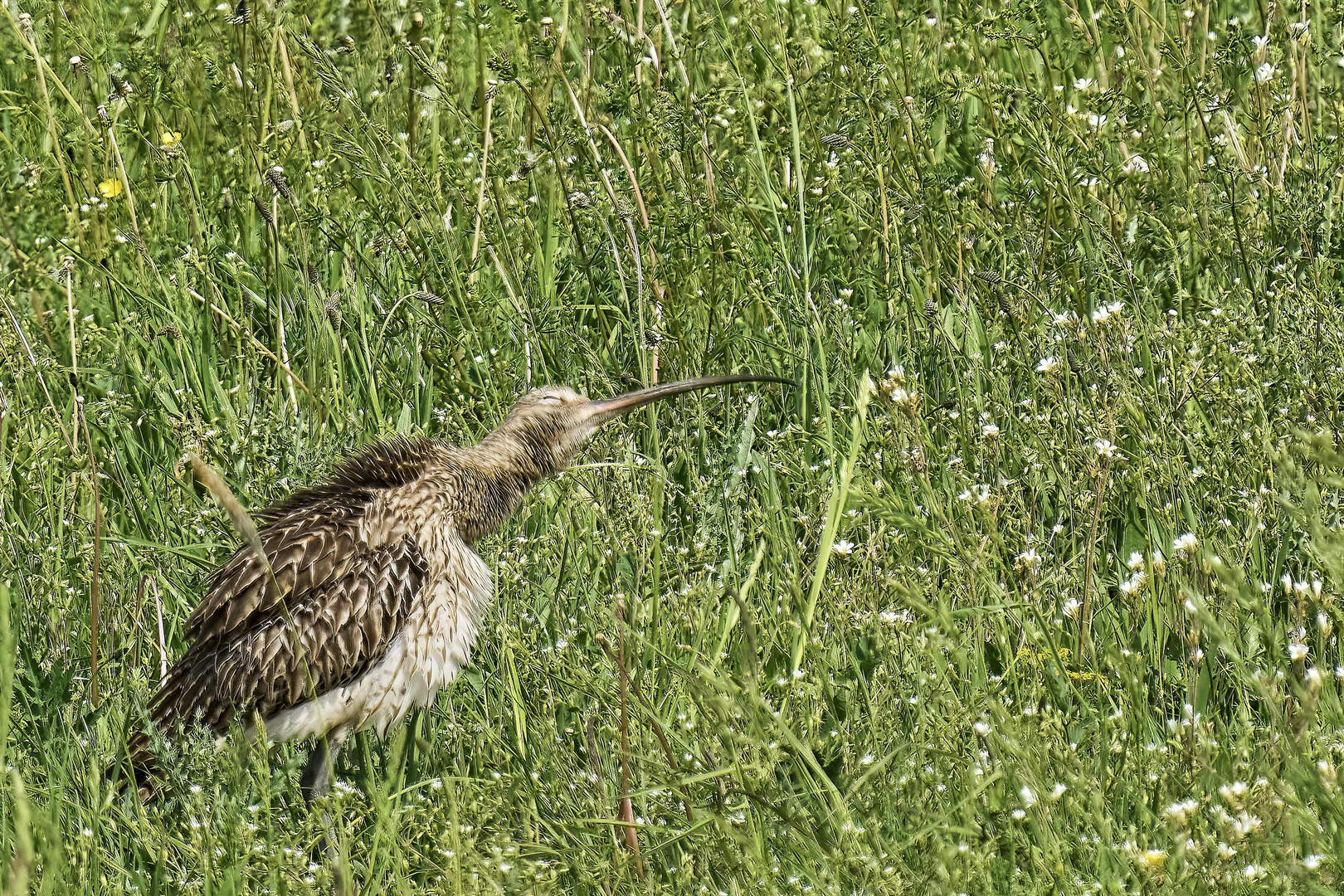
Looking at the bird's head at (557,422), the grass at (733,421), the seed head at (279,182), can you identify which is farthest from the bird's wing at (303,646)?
the seed head at (279,182)

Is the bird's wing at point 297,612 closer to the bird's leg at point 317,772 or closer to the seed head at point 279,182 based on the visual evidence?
the bird's leg at point 317,772

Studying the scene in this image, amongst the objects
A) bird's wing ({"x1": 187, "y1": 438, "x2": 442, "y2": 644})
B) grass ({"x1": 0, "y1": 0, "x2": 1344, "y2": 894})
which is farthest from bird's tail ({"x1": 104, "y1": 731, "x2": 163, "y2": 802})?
bird's wing ({"x1": 187, "y1": 438, "x2": 442, "y2": 644})

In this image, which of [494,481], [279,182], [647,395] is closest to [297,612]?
[494,481]

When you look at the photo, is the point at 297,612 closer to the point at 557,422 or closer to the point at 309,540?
the point at 309,540

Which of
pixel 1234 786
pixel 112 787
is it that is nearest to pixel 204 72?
pixel 112 787

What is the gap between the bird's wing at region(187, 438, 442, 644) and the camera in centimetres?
448

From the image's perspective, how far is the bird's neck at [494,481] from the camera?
4926 millimetres

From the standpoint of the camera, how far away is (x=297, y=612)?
454 centimetres

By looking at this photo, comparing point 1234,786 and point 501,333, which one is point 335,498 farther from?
point 1234,786

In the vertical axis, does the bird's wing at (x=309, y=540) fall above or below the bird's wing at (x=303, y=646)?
above

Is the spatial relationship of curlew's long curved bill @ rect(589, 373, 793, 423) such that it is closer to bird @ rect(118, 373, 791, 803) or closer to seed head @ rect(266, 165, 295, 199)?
bird @ rect(118, 373, 791, 803)

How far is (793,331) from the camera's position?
5715 mm

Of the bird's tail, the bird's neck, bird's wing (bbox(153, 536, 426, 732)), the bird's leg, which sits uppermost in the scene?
the bird's neck

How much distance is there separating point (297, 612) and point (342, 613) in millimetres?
125
